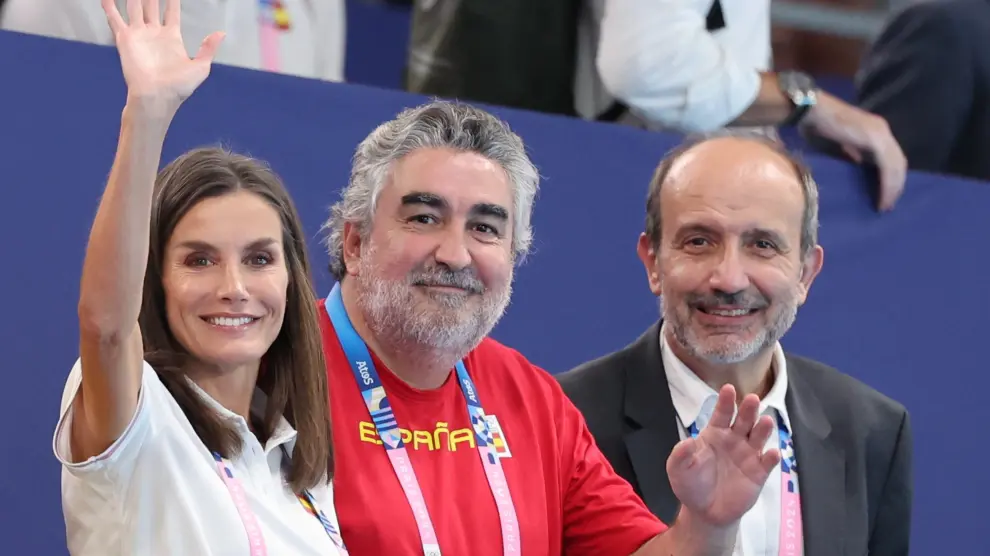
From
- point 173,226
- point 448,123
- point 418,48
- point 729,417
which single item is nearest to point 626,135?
point 418,48

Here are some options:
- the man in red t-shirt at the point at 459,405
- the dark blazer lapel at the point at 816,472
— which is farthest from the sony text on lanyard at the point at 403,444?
the dark blazer lapel at the point at 816,472

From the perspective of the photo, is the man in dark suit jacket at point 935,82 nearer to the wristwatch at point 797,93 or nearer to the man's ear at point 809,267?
the wristwatch at point 797,93

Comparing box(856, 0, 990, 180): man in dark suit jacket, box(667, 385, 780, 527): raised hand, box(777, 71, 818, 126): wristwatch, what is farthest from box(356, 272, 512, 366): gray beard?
box(856, 0, 990, 180): man in dark suit jacket

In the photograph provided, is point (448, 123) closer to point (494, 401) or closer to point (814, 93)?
point (494, 401)

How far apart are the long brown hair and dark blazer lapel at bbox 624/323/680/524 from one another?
647mm

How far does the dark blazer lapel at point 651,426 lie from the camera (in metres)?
2.34

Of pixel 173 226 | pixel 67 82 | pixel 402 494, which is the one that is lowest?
pixel 402 494

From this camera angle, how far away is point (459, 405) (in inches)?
83.0

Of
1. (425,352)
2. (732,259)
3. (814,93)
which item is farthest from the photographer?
(814,93)

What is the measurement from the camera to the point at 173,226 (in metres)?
1.74

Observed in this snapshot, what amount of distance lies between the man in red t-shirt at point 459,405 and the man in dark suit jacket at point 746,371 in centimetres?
21

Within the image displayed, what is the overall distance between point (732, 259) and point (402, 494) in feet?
2.40

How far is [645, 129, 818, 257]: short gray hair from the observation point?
248 cm

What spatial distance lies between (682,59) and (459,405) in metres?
0.93
